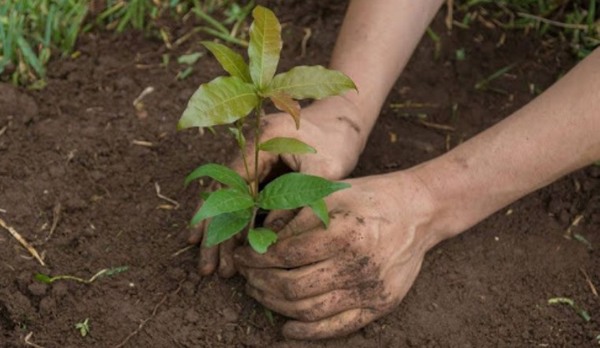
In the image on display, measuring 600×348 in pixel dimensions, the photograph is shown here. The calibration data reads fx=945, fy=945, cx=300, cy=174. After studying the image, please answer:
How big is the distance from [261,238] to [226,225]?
88 mm

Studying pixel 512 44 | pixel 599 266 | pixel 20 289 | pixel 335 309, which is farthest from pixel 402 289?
pixel 512 44

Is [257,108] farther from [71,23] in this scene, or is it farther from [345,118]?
[71,23]

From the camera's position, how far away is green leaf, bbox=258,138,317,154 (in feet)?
6.57

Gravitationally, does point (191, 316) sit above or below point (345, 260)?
below

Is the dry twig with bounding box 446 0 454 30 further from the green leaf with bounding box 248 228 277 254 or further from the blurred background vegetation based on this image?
the green leaf with bounding box 248 228 277 254

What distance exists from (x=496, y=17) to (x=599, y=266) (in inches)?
40.1

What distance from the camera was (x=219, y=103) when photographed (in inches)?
71.9

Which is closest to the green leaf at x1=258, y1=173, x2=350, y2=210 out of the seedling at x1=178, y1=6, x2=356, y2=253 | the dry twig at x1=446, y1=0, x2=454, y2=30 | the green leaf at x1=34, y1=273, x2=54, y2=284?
the seedling at x1=178, y1=6, x2=356, y2=253

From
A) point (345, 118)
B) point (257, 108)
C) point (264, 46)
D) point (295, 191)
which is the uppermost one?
point (264, 46)

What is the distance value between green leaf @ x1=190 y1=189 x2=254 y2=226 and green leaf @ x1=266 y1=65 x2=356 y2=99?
0.27 meters

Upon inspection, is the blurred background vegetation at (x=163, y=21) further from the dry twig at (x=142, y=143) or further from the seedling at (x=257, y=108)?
the seedling at (x=257, y=108)

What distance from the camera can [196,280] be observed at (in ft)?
7.84

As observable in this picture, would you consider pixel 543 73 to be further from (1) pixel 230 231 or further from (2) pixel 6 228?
(2) pixel 6 228

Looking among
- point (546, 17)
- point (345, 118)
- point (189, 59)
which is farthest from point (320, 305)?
point (546, 17)
